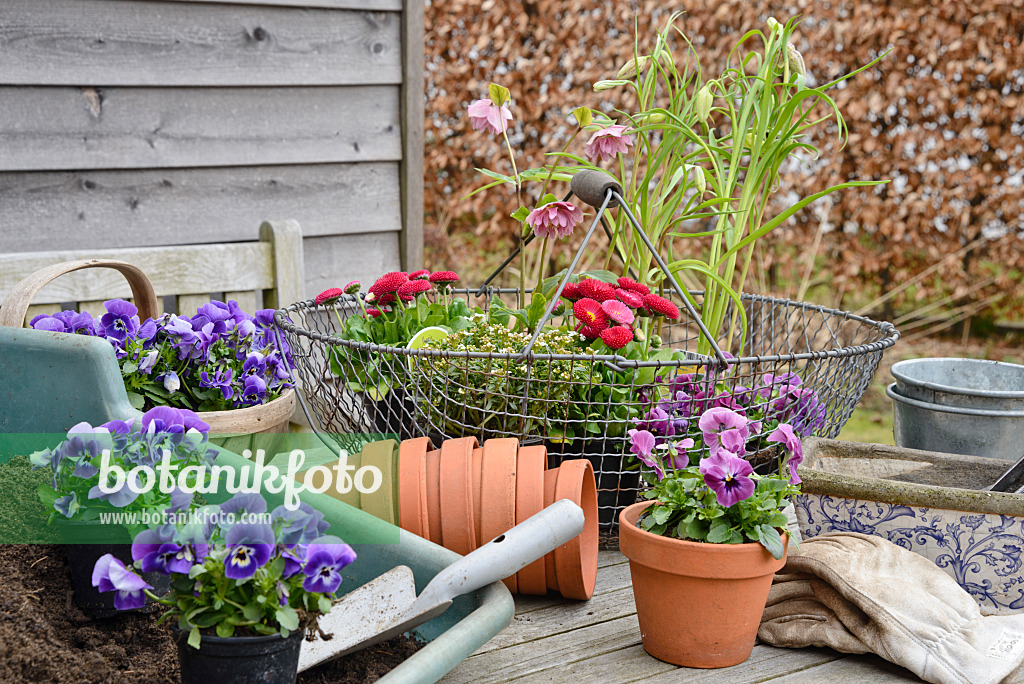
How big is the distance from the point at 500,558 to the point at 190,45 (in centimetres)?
150

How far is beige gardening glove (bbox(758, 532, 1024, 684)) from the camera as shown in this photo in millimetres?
874

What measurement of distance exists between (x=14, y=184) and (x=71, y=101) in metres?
0.20

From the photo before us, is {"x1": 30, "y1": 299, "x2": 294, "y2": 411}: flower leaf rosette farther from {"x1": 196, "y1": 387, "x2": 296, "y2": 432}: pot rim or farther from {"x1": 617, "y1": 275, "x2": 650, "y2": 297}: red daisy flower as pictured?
{"x1": 617, "y1": 275, "x2": 650, "y2": 297}: red daisy flower

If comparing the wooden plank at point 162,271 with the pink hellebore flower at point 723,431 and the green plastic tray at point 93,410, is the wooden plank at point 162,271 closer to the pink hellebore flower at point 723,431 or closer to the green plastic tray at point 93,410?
the green plastic tray at point 93,410

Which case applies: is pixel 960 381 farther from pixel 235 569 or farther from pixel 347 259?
pixel 347 259

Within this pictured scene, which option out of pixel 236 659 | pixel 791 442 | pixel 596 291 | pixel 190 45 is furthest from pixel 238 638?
pixel 190 45

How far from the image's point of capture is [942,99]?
3328 mm

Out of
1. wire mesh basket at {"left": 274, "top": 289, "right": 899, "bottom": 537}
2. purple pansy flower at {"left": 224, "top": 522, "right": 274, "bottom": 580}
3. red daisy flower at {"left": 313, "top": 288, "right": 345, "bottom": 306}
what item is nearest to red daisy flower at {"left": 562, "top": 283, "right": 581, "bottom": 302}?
wire mesh basket at {"left": 274, "top": 289, "right": 899, "bottom": 537}

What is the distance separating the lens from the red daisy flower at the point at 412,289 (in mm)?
1198

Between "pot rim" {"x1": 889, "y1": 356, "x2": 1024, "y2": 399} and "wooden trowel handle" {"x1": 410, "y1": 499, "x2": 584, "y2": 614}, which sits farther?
"pot rim" {"x1": 889, "y1": 356, "x2": 1024, "y2": 399}

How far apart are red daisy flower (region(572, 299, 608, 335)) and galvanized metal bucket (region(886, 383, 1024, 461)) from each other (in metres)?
0.55

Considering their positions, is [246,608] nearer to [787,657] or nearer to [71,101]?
[787,657]

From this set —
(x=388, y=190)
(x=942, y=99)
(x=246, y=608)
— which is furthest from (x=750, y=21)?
(x=246, y=608)

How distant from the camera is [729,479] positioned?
2.81ft
